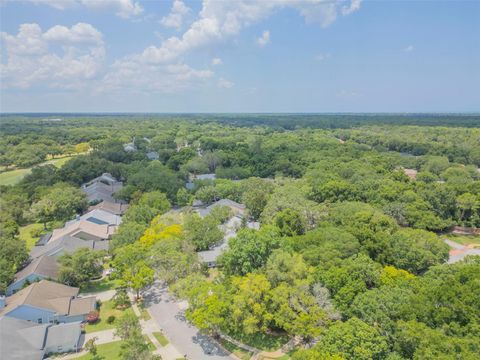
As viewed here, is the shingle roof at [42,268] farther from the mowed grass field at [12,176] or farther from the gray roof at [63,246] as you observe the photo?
the mowed grass field at [12,176]

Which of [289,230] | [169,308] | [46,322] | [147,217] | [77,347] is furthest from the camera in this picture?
[147,217]

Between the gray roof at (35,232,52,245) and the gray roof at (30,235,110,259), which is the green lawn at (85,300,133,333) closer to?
the gray roof at (30,235,110,259)

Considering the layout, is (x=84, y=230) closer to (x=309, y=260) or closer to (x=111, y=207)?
(x=111, y=207)

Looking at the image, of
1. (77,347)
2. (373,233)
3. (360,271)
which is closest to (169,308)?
(77,347)

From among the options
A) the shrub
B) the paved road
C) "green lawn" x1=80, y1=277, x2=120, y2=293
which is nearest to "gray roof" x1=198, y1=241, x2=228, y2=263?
the paved road

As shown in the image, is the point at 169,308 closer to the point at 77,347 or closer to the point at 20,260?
the point at 77,347

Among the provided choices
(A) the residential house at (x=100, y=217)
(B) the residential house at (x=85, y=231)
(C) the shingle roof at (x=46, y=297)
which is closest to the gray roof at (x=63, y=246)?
(B) the residential house at (x=85, y=231)
